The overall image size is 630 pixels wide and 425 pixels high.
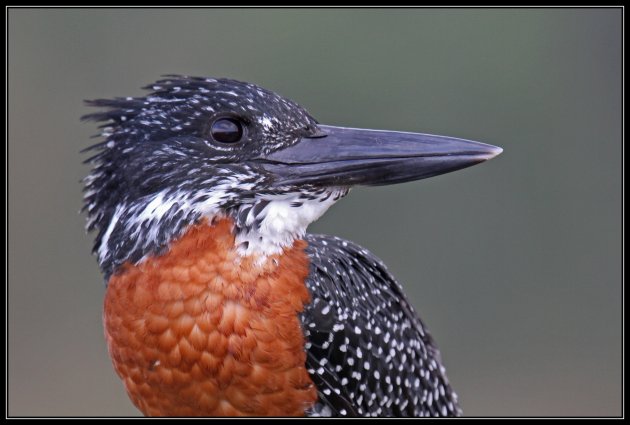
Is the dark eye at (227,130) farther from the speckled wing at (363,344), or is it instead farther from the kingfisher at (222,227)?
the speckled wing at (363,344)

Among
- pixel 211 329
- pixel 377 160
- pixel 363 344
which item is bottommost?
pixel 363 344

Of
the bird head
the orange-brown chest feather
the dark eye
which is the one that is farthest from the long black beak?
the orange-brown chest feather

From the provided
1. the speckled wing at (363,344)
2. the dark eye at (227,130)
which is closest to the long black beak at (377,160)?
the dark eye at (227,130)

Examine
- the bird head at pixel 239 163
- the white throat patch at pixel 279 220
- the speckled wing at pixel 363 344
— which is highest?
the bird head at pixel 239 163

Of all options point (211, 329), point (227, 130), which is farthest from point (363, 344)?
point (227, 130)

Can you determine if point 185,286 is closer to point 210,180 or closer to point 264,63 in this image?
point 210,180

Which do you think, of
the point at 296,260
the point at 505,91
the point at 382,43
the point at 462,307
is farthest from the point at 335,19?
the point at 296,260

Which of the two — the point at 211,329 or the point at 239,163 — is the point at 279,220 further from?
the point at 211,329
